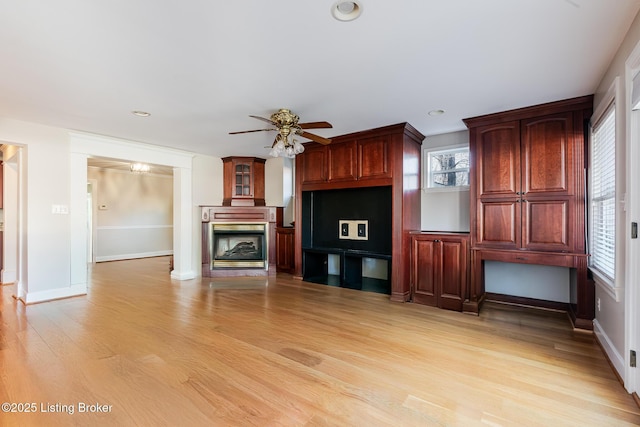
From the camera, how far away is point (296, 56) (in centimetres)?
232

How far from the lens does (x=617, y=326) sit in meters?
2.27

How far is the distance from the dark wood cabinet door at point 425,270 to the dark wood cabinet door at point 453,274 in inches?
3.2

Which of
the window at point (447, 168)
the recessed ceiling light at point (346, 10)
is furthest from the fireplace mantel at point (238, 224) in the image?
the recessed ceiling light at point (346, 10)

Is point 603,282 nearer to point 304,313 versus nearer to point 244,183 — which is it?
→ point 304,313

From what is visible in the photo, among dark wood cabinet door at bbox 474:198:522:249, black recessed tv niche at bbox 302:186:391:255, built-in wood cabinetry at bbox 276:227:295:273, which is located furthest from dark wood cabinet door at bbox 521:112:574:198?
built-in wood cabinetry at bbox 276:227:295:273

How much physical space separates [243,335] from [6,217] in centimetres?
494

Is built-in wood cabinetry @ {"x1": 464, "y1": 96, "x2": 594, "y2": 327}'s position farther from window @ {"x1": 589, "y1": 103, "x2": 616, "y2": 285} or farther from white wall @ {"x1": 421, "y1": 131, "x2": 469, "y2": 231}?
white wall @ {"x1": 421, "y1": 131, "x2": 469, "y2": 231}

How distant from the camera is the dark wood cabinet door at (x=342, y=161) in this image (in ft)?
15.1

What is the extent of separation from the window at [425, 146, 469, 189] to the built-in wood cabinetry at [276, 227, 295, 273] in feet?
9.09

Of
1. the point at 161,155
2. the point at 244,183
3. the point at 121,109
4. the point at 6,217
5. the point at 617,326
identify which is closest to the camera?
the point at 617,326

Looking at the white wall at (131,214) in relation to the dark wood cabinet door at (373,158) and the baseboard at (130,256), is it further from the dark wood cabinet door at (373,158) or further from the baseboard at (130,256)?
the dark wood cabinet door at (373,158)

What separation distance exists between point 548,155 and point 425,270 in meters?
1.89

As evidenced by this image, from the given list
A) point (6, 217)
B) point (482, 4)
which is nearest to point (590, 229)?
point (482, 4)

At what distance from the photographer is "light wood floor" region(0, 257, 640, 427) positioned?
1.76m
